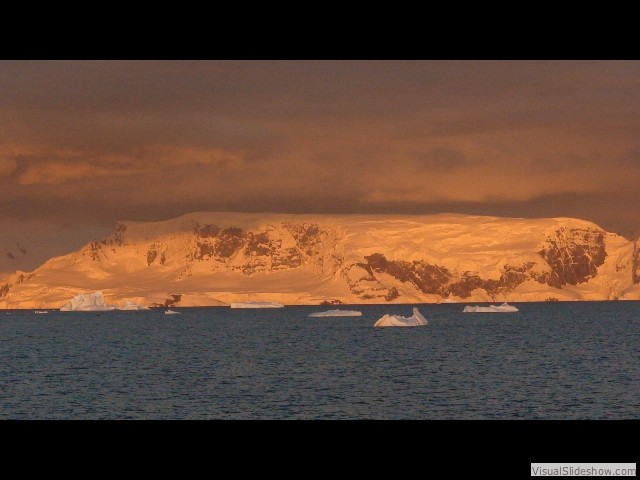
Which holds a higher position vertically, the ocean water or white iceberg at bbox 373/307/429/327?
white iceberg at bbox 373/307/429/327

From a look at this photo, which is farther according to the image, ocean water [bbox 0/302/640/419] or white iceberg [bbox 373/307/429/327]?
white iceberg [bbox 373/307/429/327]

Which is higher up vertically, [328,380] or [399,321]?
[399,321]

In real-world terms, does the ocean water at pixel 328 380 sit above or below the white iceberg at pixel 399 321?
below

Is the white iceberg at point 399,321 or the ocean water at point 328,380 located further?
the white iceberg at point 399,321

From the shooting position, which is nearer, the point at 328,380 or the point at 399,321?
the point at 328,380
